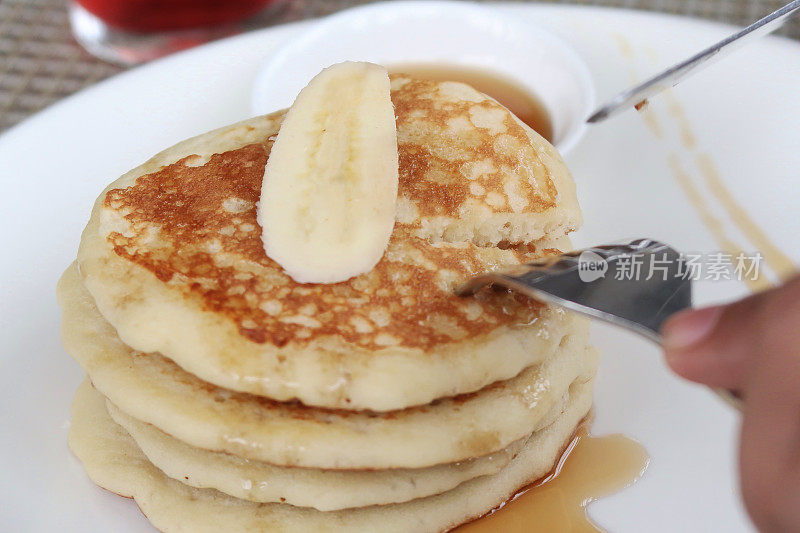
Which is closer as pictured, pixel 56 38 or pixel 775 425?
pixel 775 425

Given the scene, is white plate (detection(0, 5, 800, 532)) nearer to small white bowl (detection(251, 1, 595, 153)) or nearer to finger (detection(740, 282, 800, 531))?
small white bowl (detection(251, 1, 595, 153))

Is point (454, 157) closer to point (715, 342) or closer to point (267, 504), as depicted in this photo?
point (267, 504)

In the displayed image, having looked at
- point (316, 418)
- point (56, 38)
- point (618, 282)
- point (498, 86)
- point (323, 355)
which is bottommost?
point (56, 38)

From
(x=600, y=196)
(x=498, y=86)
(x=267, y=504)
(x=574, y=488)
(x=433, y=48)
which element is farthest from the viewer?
(x=433, y=48)

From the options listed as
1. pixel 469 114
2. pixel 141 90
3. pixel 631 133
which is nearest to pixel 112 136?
pixel 141 90

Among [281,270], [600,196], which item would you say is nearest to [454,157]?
[281,270]

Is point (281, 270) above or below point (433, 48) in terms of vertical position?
above

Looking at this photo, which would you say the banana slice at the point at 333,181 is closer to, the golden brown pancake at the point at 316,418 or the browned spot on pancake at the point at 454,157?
the browned spot on pancake at the point at 454,157
